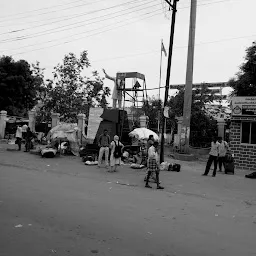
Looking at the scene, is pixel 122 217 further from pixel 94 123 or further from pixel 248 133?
pixel 94 123

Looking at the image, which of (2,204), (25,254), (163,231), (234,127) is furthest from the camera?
(234,127)

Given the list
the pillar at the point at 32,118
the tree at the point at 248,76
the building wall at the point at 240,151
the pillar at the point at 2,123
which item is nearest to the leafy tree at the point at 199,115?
the tree at the point at 248,76

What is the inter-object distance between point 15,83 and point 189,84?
1982 cm

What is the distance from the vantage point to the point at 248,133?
1586 cm

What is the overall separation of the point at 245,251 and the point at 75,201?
13.0 feet

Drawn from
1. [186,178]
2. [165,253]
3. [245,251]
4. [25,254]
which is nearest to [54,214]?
[25,254]

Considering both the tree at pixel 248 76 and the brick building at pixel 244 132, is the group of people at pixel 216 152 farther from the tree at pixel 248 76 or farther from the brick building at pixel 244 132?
the tree at pixel 248 76

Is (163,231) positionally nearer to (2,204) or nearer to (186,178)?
(2,204)

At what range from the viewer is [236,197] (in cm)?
954

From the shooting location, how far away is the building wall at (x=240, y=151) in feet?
51.5

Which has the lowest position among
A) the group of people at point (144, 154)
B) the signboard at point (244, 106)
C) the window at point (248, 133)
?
the group of people at point (144, 154)

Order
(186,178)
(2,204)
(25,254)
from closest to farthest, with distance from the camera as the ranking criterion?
1. (25,254)
2. (2,204)
3. (186,178)

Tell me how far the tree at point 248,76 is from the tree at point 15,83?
18.0 meters

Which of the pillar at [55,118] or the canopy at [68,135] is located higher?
the pillar at [55,118]
